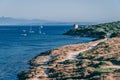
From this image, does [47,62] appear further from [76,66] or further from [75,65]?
[76,66]

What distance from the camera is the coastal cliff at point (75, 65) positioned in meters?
59.2

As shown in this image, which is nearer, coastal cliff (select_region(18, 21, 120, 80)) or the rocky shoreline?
coastal cliff (select_region(18, 21, 120, 80))

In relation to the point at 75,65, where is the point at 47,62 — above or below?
below

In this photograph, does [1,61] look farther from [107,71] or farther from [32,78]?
[107,71]

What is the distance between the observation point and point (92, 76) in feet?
187

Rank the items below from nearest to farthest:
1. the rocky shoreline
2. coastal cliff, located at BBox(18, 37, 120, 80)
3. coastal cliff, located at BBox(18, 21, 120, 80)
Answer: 1. coastal cliff, located at BBox(18, 21, 120, 80)
2. coastal cliff, located at BBox(18, 37, 120, 80)
3. the rocky shoreline

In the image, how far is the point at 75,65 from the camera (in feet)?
224

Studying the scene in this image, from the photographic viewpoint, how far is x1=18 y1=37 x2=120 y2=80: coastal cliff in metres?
59.2

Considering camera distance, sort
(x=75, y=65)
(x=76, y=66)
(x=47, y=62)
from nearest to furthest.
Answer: (x=76, y=66) < (x=75, y=65) < (x=47, y=62)

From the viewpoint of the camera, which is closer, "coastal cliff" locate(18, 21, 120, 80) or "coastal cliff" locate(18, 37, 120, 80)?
"coastal cliff" locate(18, 21, 120, 80)

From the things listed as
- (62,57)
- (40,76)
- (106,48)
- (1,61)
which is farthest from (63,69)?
(1,61)

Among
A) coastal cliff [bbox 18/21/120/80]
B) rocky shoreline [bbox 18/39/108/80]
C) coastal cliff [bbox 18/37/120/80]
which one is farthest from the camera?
rocky shoreline [bbox 18/39/108/80]

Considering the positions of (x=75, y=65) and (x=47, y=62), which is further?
(x=47, y=62)

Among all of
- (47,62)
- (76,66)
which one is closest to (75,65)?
(76,66)
